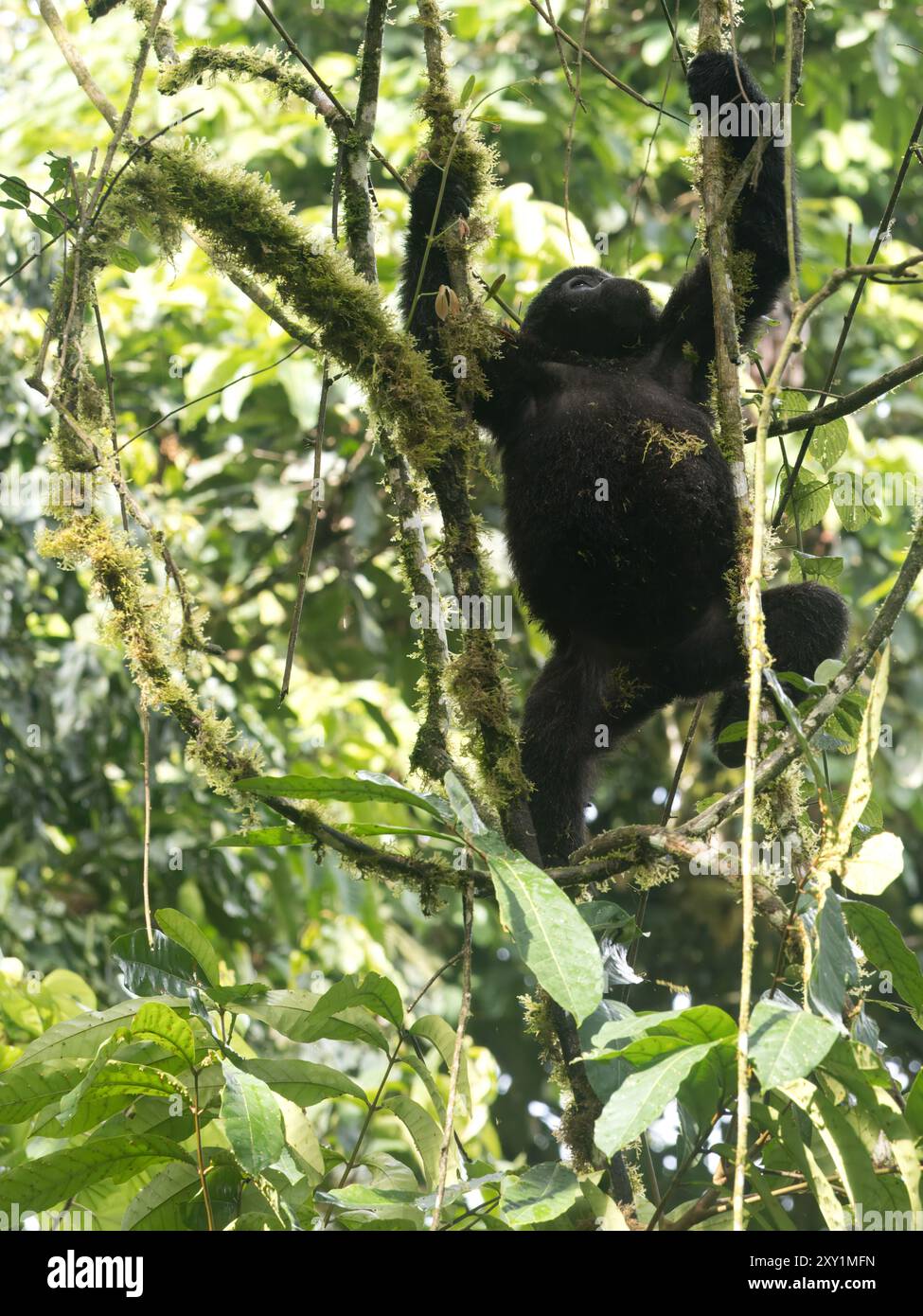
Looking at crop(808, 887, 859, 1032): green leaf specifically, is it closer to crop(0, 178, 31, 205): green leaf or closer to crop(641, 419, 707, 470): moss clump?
crop(641, 419, 707, 470): moss clump

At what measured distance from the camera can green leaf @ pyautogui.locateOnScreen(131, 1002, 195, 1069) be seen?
2.22 metres

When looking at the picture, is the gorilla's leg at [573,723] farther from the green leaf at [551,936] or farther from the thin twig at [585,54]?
the green leaf at [551,936]

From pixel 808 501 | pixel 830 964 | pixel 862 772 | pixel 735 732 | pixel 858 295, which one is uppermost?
pixel 858 295

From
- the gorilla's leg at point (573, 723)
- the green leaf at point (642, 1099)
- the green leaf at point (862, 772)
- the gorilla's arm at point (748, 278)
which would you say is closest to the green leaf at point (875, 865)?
the green leaf at point (862, 772)

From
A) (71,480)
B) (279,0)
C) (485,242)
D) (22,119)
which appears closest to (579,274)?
(485,242)

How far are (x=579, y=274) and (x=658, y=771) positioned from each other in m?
5.50

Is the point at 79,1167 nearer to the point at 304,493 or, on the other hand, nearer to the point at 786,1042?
the point at 786,1042

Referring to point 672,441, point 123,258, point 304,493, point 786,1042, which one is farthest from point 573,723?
point 304,493

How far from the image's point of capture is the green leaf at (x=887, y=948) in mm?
2260

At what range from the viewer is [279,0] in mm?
9906

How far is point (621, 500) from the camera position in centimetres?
368

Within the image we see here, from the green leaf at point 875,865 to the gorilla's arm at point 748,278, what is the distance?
2.09 m

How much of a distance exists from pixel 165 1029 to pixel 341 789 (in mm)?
495
